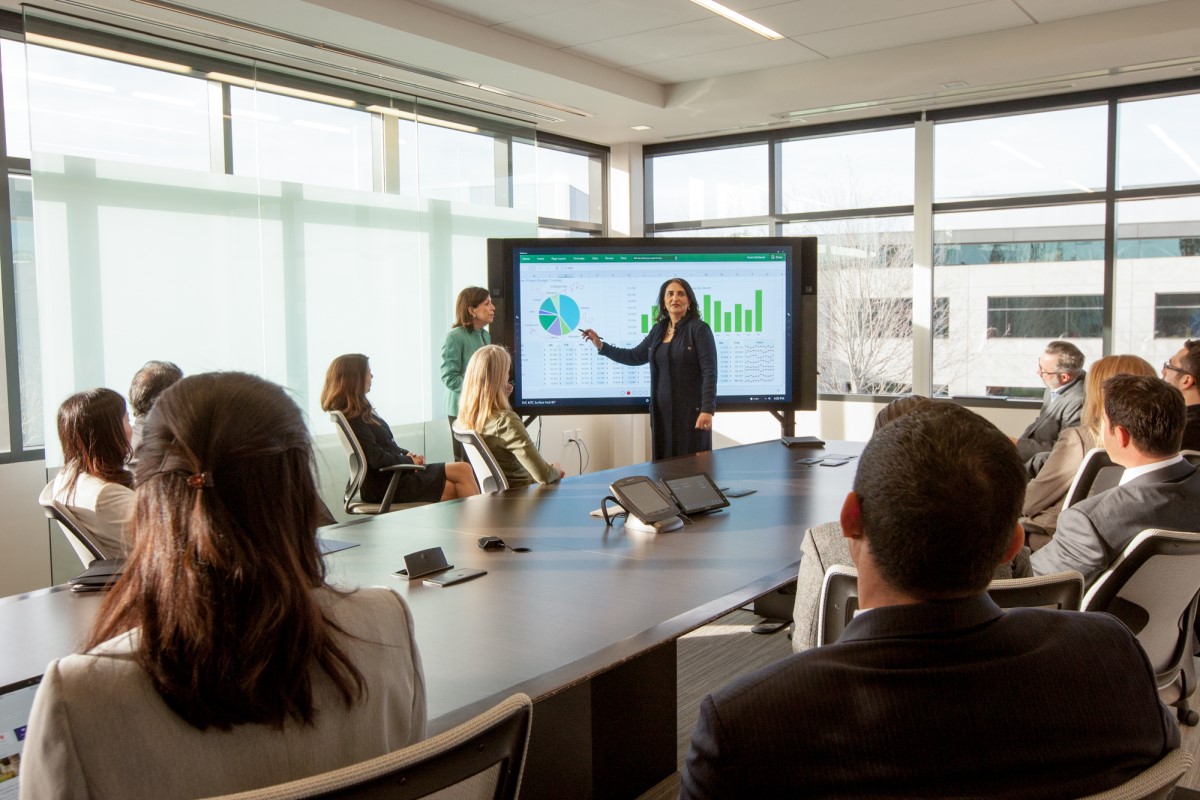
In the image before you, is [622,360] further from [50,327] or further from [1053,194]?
[1053,194]

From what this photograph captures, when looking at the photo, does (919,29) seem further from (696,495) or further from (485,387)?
(696,495)

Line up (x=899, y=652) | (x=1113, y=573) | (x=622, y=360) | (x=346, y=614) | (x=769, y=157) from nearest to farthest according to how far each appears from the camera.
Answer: (x=899, y=652) → (x=346, y=614) → (x=1113, y=573) → (x=622, y=360) → (x=769, y=157)

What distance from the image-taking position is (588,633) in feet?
5.65

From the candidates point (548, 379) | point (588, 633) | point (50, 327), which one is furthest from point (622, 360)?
point (588, 633)

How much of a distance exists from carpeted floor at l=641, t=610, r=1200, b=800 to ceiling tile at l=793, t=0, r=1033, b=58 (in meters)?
3.31

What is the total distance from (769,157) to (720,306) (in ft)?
8.16

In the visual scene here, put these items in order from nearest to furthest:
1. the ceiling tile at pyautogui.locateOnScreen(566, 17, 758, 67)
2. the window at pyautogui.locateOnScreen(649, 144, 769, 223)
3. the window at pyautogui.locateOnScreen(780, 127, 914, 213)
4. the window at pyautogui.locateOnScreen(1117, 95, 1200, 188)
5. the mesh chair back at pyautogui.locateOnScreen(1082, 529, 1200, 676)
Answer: the mesh chair back at pyautogui.locateOnScreen(1082, 529, 1200, 676) → the ceiling tile at pyautogui.locateOnScreen(566, 17, 758, 67) → the window at pyautogui.locateOnScreen(1117, 95, 1200, 188) → the window at pyautogui.locateOnScreen(780, 127, 914, 213) → the window at pyautogui.locateOnScreen(649, 144, 769, 223)

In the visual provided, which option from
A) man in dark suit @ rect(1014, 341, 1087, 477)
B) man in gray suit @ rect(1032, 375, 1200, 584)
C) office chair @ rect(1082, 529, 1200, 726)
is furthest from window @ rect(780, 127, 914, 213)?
office chair @ rect(1082, 529, 1200, 726)

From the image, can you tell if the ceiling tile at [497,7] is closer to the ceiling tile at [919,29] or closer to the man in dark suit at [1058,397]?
the ceiling tile at [919,29]

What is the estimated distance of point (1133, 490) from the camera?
235 cm

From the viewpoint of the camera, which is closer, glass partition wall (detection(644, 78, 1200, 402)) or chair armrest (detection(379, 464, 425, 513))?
chair armrest (detection(379, 464, 425, 513))

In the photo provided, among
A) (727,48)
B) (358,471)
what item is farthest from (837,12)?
(358,471)

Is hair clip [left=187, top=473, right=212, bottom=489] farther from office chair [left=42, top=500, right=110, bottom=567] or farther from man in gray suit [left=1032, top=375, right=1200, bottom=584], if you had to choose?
man in gray suit [left=1032, top=375, right=1200, bottom=584]

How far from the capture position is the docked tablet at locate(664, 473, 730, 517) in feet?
9.16
